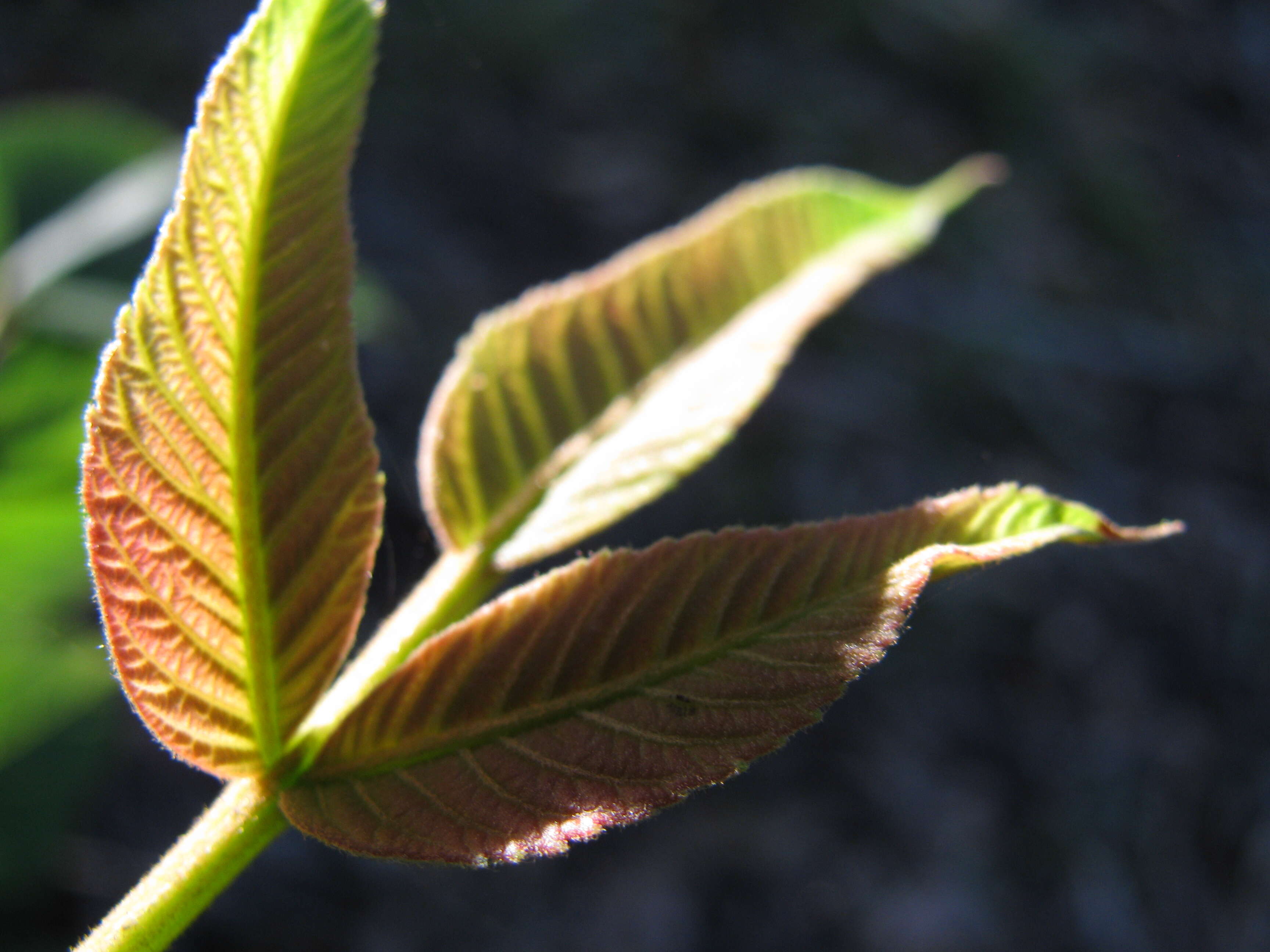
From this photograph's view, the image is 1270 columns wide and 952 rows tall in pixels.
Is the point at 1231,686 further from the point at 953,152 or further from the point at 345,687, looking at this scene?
the point at 345,687

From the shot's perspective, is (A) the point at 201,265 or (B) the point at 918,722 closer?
(A) the point at 201,265

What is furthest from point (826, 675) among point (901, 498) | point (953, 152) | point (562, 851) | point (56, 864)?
point (953, 152)

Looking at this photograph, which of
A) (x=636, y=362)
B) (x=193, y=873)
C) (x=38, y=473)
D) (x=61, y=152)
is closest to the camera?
(x=193, y=873)

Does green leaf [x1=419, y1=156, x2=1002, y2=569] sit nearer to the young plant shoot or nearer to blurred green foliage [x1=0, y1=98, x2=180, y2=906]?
the young plant shoot

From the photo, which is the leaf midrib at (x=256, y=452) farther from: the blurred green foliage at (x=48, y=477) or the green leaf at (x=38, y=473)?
the green leaf at (x=38, y=473)

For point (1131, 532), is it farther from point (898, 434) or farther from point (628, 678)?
point (898, 434)

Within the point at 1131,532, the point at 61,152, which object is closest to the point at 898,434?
the point at 61,152

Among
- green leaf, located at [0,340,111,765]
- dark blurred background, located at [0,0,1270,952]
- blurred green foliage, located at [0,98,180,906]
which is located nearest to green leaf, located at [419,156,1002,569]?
blurred green foliage, located at [0,98,180,906]
